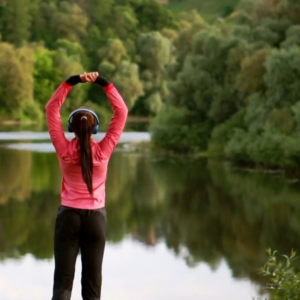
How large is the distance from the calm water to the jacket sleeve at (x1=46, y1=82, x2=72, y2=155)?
249 inches

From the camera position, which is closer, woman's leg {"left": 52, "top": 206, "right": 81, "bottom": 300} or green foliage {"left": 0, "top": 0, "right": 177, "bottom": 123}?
woman's leg {"left": 52, "top": 206, "right": 81, "bottom": 300}

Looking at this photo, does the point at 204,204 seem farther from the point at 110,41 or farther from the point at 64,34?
the point at 64,34

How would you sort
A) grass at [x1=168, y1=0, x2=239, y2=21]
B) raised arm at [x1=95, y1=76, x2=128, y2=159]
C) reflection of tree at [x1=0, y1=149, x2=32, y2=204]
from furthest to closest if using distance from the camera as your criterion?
grass at [x1=168, y1=0, x2=239, y2=21]
reflection of tree at [x1=0, y1=149, x2=32, y2=204]
raised arm at [x1=95, y1=76, x2=128, y2=159]

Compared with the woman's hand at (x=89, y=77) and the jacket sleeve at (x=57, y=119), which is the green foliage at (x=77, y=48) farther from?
the woman's hand at (x=89, y=77)

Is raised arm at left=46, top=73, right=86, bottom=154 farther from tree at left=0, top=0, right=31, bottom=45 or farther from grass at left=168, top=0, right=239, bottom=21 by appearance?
grass at left=168, top=0, right=239, bottom=21

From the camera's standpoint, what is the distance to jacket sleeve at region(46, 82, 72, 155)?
4836mm

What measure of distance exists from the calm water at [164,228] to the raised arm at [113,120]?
632cm

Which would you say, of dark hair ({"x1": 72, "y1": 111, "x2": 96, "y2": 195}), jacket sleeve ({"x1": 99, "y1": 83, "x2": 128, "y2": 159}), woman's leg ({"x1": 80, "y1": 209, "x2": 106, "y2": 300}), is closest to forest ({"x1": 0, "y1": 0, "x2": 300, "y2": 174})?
jacket sleeve ({"x1": 99, "y1": 83, "x2": 128, "y2": 159})

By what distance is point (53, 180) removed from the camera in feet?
89.9

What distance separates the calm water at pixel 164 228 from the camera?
12.5 m

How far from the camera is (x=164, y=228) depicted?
19188mm

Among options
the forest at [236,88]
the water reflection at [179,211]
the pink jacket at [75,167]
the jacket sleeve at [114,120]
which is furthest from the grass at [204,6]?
the pink jacket at [75,167]

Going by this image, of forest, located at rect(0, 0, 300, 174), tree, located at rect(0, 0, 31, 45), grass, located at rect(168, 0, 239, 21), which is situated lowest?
forest, located at rect(0, 0, 300, 174)

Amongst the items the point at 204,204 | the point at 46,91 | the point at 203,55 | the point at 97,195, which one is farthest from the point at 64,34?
the point at 97,195
